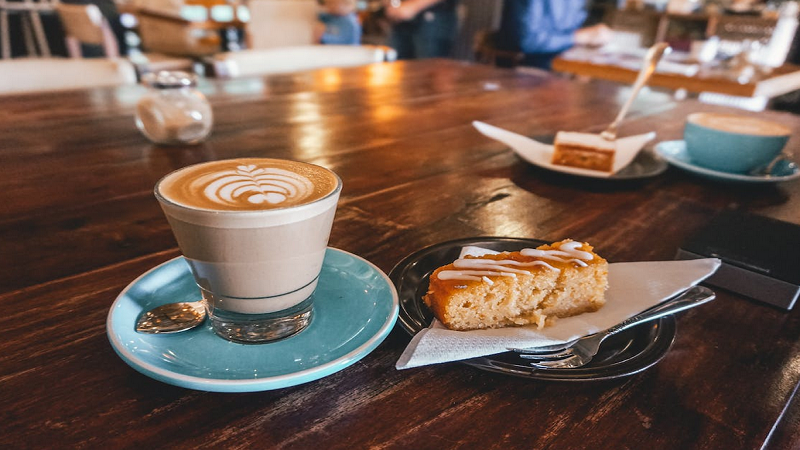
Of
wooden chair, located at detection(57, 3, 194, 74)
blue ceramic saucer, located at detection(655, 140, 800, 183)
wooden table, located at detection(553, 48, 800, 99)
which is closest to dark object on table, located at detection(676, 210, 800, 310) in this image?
blue ceramic saucer, located at detection(655, 140, 800, 183)

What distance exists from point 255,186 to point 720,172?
89cm

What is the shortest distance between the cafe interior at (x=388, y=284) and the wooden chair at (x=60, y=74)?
1.99 feet

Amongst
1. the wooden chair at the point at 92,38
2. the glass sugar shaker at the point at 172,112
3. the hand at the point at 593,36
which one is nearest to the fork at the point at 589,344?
the glass sugar shaker at the point at 172,112

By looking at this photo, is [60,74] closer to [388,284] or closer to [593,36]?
[388,284]

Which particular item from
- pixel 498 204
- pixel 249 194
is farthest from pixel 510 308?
pixel 498 204

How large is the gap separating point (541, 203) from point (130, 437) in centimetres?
66

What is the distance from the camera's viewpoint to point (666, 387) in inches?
16.8

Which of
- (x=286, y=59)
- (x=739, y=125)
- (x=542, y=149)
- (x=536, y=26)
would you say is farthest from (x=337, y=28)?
(x=739, y=125)

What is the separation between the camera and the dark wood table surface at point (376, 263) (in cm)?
37

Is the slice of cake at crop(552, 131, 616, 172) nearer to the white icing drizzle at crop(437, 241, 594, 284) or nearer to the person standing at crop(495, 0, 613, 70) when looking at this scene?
the white icing drizzle at crop(437, 241, 594, 284)

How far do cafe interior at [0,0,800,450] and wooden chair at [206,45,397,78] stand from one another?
2.69ft

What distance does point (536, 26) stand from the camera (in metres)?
3.22

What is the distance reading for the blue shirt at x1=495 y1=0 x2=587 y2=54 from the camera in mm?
3176

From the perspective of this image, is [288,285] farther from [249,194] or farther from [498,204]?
[498,204]
